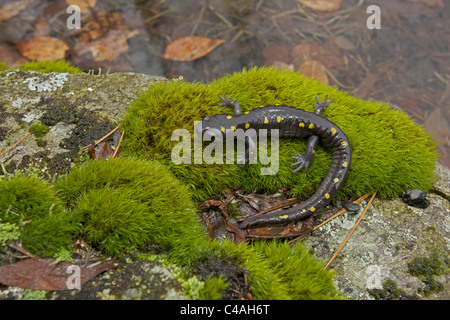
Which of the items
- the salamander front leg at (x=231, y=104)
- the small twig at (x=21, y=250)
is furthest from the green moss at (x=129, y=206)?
the salamander front leg at (x=231, y=104)

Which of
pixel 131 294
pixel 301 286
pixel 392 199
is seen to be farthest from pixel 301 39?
pixel 131 294

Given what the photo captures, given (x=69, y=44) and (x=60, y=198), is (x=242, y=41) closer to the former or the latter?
(x=69, y=44)

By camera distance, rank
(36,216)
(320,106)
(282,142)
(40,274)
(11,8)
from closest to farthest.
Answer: (40,274), (36,216), (282,142), (320,106), (11,8)

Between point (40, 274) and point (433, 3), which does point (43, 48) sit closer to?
point (40, 274)

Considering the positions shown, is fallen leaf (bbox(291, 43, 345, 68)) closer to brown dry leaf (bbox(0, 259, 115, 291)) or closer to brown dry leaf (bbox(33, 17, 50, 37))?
brown dry leaf (bbox(33, 17, 50, 37))

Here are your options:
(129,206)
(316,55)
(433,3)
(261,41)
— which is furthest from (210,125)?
(433,3)

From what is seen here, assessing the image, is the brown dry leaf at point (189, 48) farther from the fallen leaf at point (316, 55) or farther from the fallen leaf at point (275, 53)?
the fallen leaf at point (316, 55)
